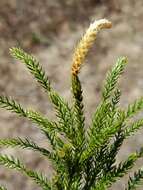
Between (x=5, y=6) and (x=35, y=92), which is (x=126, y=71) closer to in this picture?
(x=35, y=92)

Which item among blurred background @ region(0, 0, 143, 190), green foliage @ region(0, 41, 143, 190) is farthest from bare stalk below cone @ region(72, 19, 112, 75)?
blurred background @ region(0, 0, 143, 190)

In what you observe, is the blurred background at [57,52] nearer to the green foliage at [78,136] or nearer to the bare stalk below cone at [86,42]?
the green foliage at [78,136]

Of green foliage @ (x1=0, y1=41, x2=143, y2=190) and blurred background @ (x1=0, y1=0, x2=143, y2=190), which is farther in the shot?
blurred background @ (x1=0, y1=0, x2=143, y2=190)

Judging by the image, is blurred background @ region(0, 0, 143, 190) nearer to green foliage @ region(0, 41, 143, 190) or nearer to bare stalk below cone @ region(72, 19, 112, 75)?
green foliage @ region(0, 41, 143, 190)

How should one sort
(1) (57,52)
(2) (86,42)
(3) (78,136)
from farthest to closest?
(1) (57,52), (3) (78,136), (2) (86,42)

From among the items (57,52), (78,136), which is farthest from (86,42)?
(57,52)

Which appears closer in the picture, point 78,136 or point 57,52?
point 78,136

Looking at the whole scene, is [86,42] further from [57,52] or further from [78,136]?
[57,52]

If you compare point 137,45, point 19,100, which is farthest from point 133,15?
point 19,100
